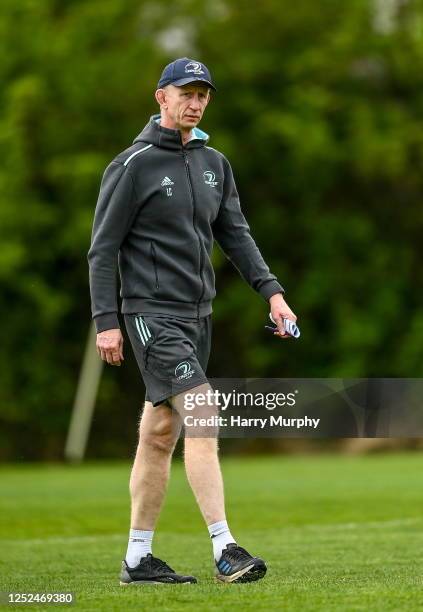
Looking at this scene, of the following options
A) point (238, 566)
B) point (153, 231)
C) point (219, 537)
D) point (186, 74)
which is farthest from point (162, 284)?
point (238, 566)

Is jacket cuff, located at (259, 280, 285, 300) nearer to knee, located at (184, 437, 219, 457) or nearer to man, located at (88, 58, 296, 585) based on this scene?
man, located at (88, 58, 296, 585)

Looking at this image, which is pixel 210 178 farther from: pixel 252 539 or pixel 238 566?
pixel 252 539

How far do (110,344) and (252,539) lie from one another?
13.3ft

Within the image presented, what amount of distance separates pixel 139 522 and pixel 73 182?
79.5 ft

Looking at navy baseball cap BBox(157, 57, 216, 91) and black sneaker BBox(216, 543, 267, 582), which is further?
navy baseball cap BBox(157, 57, 216, 91)

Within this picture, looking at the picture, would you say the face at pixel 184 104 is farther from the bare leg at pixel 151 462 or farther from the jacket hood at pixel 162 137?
the bare leg at pixel 151 462

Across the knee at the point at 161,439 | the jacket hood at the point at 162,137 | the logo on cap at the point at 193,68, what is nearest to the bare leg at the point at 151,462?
the knee at the point at 161,439

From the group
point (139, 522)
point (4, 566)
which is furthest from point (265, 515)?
point (139, 522)

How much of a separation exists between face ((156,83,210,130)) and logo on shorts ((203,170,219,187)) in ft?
0.70

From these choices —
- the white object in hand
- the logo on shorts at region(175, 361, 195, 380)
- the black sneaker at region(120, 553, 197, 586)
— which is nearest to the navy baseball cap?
the white object in hand

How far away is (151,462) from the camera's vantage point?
643 centimetres

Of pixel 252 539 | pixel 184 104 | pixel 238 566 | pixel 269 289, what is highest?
pixel 184 104

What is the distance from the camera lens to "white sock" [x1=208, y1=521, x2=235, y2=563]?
6.21m

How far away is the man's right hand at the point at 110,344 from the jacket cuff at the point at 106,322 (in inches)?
0.8
